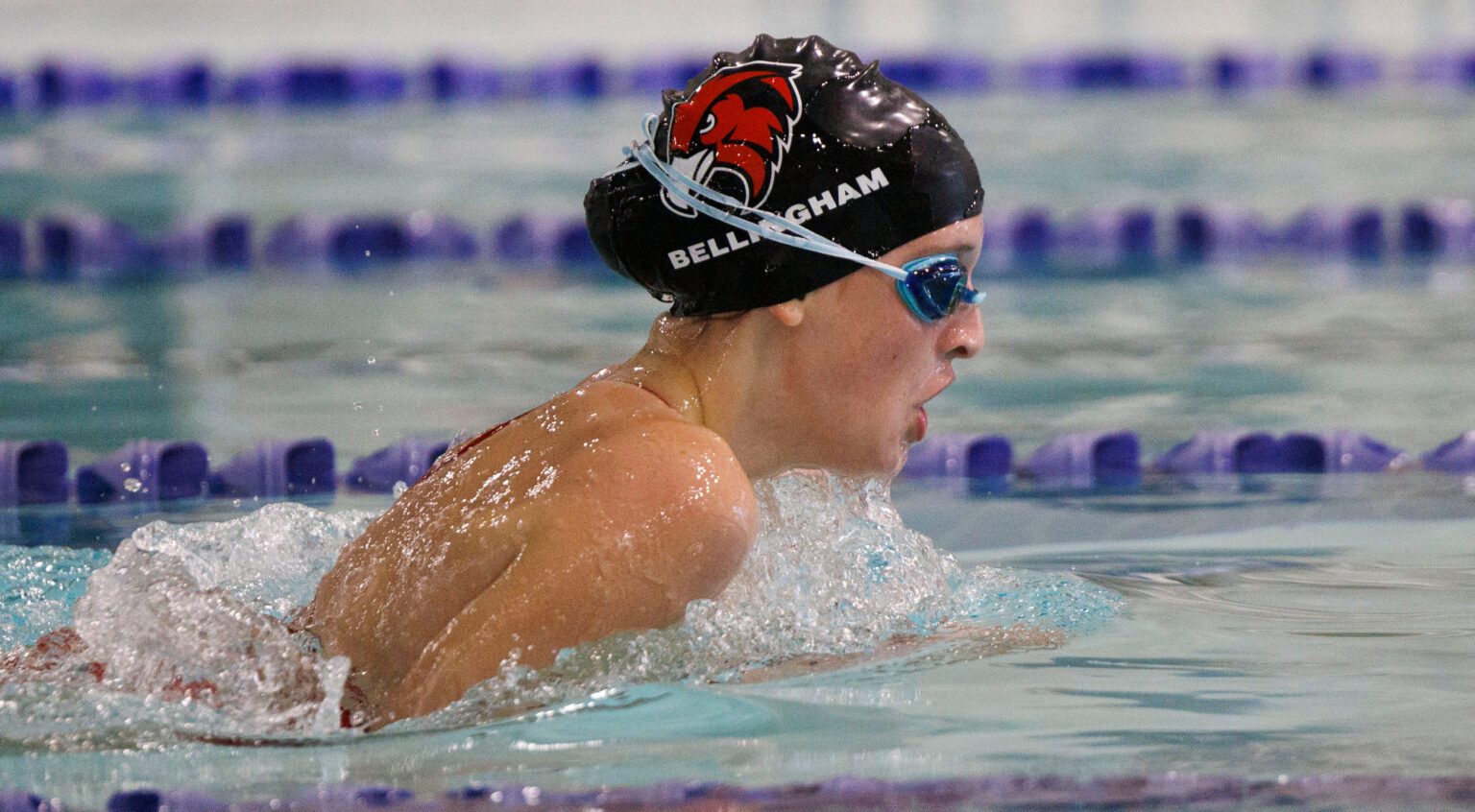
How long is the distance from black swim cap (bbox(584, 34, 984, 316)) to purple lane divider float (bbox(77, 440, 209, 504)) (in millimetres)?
1671

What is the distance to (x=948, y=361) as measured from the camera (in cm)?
220

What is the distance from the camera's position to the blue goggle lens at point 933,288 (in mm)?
2105

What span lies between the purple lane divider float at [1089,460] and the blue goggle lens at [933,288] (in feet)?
5.45

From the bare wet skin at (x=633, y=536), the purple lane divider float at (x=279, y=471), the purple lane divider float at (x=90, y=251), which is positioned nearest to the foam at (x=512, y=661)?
the bare wet skin at (x=633, y=536)

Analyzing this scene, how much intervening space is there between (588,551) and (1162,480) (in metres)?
2.08

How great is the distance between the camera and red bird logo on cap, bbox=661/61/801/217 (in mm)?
2088

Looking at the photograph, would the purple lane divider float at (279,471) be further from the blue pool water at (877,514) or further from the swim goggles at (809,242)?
the swim goggles at (809,242)

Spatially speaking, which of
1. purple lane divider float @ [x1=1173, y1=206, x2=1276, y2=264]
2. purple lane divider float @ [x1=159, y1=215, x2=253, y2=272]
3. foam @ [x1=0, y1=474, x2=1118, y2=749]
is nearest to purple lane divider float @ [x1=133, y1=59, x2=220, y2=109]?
purple lane divider float @ [x1=159, y1=215, x2=253, y2=272]

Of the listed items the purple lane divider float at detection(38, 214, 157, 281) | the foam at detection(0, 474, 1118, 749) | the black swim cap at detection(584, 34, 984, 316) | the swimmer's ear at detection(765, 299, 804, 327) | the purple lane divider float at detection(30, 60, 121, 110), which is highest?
the purple lane divider float at detection(30, 60, 121, 110)

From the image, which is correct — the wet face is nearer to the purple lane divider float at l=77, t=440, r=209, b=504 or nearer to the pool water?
the pool water

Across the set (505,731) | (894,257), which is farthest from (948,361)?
(505,731)

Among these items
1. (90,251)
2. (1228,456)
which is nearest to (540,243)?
(90,251)

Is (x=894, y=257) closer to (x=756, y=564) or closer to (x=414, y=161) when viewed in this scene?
(x=756, y=564)

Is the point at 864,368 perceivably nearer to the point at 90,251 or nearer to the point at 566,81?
the point at 90,251
